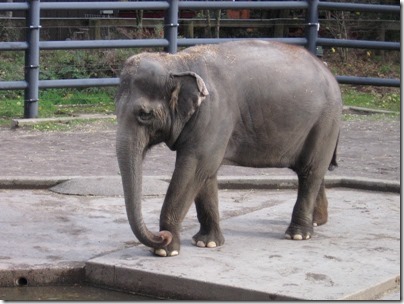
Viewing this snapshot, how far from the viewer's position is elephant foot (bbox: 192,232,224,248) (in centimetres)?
718

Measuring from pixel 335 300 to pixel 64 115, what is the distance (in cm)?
793

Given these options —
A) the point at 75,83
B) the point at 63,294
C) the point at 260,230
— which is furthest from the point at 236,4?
the point at 63,294

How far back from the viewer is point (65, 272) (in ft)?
22.0

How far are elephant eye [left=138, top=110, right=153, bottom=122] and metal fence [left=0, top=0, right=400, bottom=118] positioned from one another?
21.0ft

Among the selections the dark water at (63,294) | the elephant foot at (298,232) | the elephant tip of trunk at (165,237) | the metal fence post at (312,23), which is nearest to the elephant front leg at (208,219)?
the elephant tip of trunk at (165,237)

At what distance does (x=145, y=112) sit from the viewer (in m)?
6.65

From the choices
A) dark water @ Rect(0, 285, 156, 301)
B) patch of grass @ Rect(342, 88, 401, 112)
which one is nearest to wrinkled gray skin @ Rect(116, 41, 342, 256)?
dark water @ Rect(0, 285, 156, 301)

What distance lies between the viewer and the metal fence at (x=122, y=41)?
509 inches

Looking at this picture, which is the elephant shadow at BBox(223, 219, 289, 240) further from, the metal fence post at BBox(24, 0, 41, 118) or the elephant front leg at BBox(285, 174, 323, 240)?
the metal fence post at BBox(24, 0, 41, 118)

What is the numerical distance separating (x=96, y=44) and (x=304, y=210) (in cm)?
660

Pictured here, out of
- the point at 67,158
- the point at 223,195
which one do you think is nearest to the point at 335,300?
the point at 223,195

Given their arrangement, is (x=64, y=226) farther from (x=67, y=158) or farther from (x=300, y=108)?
(x=67, y=158)

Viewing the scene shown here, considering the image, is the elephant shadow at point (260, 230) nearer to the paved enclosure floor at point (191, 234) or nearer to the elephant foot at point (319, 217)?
the paved enclosure floor at point (191, 234)

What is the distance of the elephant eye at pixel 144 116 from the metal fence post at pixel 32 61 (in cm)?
644
